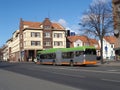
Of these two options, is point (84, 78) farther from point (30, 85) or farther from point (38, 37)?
point (38, 37)

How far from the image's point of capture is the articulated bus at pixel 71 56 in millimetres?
47531

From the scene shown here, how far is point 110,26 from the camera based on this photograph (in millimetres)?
60500

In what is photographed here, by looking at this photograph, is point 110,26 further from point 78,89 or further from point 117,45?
point 78,89

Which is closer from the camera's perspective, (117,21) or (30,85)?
(30,85)

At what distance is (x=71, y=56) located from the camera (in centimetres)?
5072

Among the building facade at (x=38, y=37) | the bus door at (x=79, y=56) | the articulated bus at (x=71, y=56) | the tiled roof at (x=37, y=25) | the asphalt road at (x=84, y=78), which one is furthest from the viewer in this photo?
the tiled roof at (x=37, y=25)

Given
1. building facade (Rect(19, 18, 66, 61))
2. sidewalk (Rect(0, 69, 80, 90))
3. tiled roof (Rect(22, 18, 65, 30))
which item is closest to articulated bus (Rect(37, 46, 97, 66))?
sidewalk (Rect(0, 69, 80, 90))

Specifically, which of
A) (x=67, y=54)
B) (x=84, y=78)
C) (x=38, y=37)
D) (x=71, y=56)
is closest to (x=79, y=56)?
(x=71, y=56)

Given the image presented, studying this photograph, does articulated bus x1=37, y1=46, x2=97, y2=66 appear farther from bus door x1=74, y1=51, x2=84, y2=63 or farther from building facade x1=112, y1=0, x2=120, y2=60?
building facade x1=112, y1=0, x2=120, y2=60

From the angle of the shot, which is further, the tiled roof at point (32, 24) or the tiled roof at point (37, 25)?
the tiled roof at point (37, 25)

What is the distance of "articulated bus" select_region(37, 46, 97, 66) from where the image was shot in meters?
47.5

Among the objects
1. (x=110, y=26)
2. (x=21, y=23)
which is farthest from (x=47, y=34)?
(x=110, y=26)

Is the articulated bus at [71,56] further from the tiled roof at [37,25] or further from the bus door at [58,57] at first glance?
the tiled roof at [37,25]

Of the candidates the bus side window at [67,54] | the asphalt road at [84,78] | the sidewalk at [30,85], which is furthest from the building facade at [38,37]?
the sidewalk at [30,85]
